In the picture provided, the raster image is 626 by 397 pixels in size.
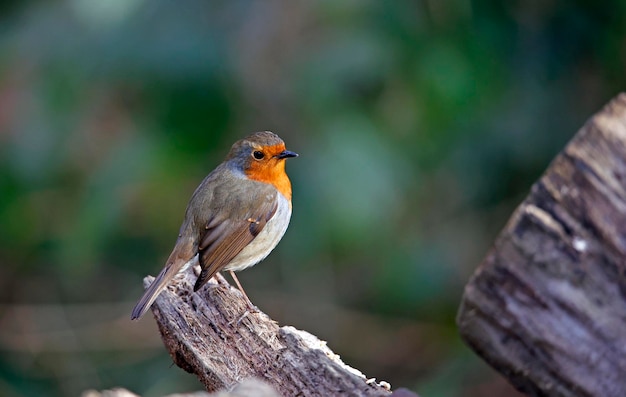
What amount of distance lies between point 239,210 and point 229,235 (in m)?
0.15

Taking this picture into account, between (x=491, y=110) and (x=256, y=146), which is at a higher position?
(x=491, y=110)

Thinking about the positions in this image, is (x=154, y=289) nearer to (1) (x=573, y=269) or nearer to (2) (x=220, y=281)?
(2) (x=220, y=281)

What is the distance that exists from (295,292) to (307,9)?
6.11 ft

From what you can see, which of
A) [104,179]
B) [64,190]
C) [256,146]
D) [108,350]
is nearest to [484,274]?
[256,146]

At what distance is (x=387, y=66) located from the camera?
503 cm

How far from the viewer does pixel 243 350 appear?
293cm

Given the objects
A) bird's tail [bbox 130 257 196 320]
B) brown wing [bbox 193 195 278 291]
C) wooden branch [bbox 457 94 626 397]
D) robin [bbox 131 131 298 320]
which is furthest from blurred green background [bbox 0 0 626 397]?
wooden branch [bbox 457 94 626 397]

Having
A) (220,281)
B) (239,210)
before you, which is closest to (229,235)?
(239,210)

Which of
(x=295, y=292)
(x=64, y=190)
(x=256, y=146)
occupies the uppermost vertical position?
(x=64, y=190)

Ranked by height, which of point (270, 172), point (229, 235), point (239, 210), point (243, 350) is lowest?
point (243, 350)

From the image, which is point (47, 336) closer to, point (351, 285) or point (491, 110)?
point (351, 285)

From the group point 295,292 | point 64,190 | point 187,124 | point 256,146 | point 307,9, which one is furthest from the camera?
point 295,292

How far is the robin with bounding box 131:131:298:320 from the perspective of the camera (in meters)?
4.01

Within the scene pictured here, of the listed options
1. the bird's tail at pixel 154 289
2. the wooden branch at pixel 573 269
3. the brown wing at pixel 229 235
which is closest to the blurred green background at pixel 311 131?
the brown wing at pixel 229 235
